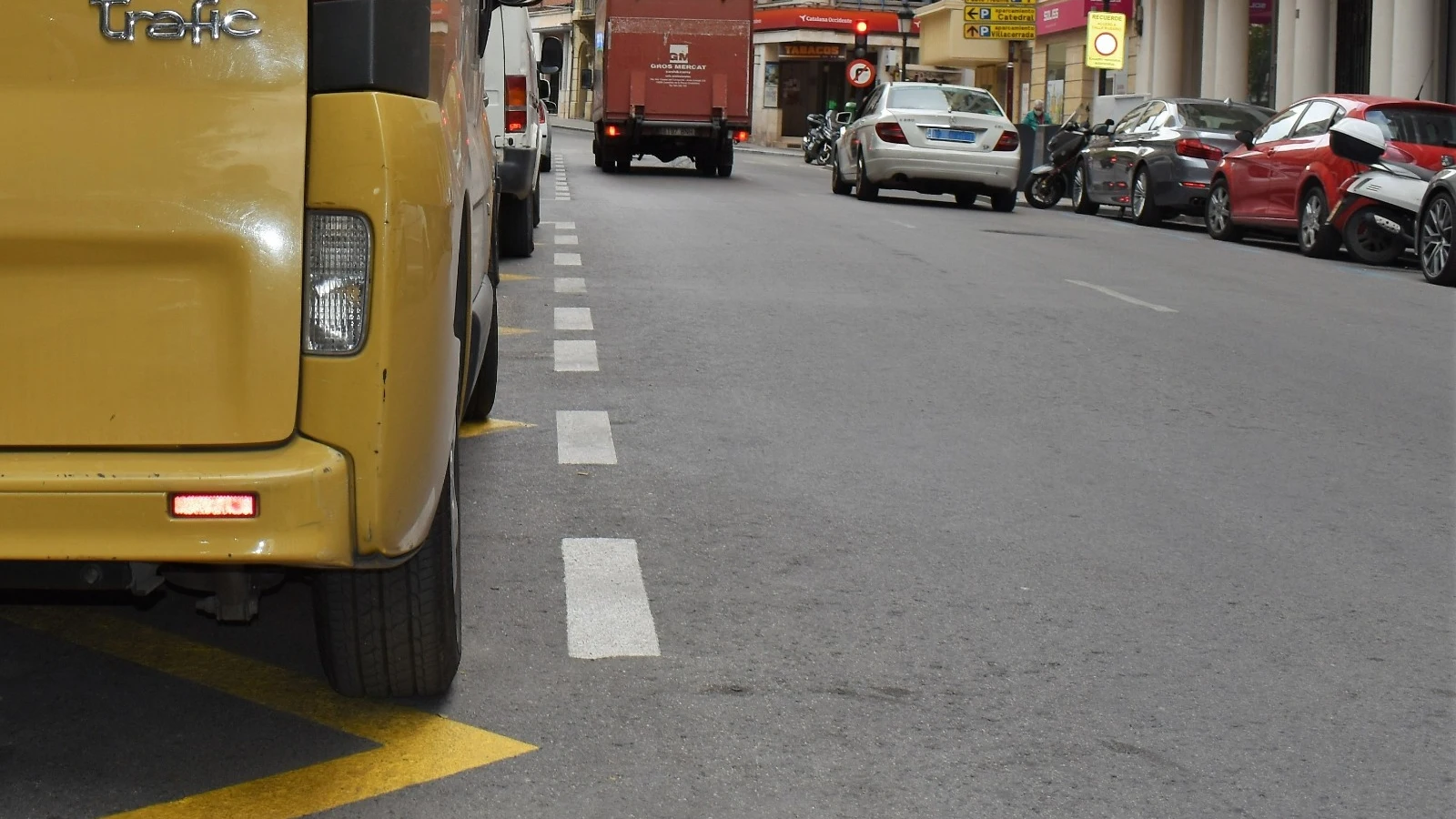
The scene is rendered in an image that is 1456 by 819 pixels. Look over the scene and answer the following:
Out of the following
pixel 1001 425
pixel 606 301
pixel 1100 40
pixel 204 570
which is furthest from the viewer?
pixel 1100 40

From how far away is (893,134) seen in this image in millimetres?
23266

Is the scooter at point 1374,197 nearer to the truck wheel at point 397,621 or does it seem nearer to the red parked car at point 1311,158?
the red parked car at point 1311,158

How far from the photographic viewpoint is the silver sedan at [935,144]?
76.1 ft

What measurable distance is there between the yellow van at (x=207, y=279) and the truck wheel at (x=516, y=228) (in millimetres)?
10599

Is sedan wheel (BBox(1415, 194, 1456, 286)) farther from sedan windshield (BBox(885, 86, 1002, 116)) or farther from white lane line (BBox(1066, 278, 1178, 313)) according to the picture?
sedan windshield (BBox(885, 86, 1002, 116))

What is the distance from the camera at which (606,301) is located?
11.2 metres

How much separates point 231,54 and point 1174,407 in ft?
18.2

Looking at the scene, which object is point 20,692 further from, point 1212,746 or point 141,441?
point 1212,746

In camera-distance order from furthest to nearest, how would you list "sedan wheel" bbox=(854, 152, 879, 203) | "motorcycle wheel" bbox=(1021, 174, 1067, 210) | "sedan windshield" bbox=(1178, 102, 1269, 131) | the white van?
"motorcycle wheel" bbox=(1021, 174, 1067, 210), "sedan wheel" bbox=(854, 152, 879, 203), "sedan windshield" bbox=(1178, 102, 1269, 131), the white van

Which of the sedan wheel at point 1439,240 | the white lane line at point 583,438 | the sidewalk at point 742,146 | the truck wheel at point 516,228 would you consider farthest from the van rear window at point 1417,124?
the sidewalk at point 742,146

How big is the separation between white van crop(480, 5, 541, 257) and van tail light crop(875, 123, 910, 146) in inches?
305

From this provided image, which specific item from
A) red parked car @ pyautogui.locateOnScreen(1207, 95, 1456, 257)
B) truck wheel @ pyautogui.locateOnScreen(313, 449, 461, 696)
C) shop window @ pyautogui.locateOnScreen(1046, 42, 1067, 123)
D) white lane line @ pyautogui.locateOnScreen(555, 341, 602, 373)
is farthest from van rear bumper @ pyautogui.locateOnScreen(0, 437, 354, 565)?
shop window @ pyautogui.locateOnScreen(1046, 42, 1067, 123)

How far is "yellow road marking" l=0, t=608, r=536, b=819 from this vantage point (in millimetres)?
3328

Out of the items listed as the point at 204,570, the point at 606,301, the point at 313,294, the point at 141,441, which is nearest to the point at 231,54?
the point at 313,294
